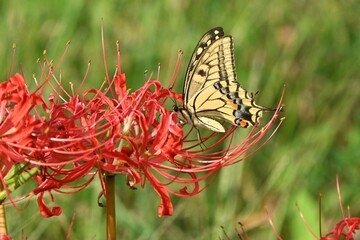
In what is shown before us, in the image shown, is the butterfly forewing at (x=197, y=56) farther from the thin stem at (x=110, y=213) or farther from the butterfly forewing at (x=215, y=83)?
the thin stem at (x=110, y=213)

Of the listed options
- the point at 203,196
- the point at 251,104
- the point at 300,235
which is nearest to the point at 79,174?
the point at 251,104

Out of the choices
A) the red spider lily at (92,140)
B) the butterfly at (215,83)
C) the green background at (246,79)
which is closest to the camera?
the red spider lily at (92,140)

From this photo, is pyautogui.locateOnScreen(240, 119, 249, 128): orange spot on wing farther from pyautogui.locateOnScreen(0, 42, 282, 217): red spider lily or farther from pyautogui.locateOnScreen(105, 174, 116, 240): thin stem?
pyautogui.locateOnScreen(105, 174, 116, 240): thin stem

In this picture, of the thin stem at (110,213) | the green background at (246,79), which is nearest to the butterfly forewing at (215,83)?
the thin stem at (110,213)

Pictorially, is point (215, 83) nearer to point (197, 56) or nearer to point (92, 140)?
point (197, 56)

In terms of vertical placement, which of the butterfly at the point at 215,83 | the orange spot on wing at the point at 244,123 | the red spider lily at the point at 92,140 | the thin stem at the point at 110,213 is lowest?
the thin stem at the point at 110,213

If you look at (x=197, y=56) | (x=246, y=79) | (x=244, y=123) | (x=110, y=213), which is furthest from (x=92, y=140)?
(x=246, y=79)

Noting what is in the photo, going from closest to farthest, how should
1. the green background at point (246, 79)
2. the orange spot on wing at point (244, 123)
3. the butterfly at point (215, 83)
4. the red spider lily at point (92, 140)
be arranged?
the red spider lily at point (92, 140) < the orange spot on wing at point (244, 123) < the butterfly at point (215, 83) < the green background at point (246, 79)

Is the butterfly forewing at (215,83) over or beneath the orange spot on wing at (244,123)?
over

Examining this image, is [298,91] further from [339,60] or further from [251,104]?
[251,104]
